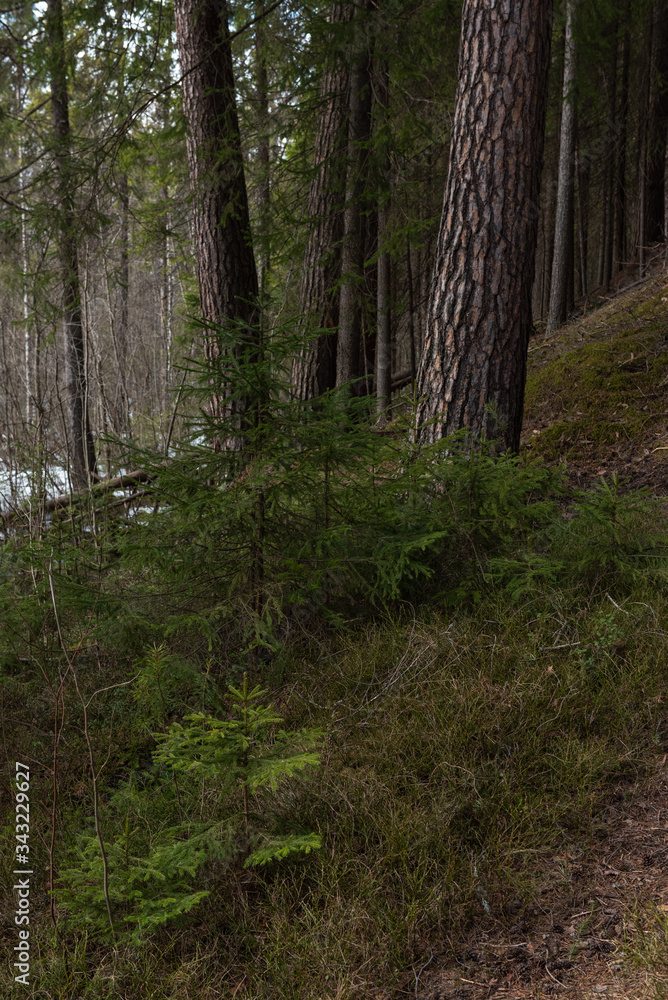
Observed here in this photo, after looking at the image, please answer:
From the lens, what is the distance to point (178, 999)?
6.91 feet

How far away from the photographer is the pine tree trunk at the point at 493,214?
4.57 metres

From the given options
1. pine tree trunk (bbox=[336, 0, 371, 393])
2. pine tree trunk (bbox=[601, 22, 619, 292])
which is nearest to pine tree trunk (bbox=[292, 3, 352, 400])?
pine tree trunk (bbox=[336, 0, 371, 393])

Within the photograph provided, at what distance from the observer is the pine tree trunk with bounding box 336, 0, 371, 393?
7.14m

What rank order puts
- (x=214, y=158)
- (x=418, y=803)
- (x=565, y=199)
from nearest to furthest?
(x=418, y=803) < (x=214, y=158) < (x=565, y=199)

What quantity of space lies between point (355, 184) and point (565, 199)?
575cm

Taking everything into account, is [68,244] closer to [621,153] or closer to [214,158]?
[214,158]

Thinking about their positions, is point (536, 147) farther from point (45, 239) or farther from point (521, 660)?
point (45, 239)

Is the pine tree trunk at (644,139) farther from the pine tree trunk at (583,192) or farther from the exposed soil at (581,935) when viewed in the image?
the exposed soil at (581,935)

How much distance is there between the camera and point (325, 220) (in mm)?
7398

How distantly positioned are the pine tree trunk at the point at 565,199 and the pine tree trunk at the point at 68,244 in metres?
7.51

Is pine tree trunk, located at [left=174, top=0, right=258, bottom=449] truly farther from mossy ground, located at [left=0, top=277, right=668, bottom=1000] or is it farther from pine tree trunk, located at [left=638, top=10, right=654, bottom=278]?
pine tree trunk, located at [left=638, top=10, right=654, bottom=278]

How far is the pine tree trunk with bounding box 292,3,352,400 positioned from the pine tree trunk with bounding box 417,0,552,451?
2.78m
